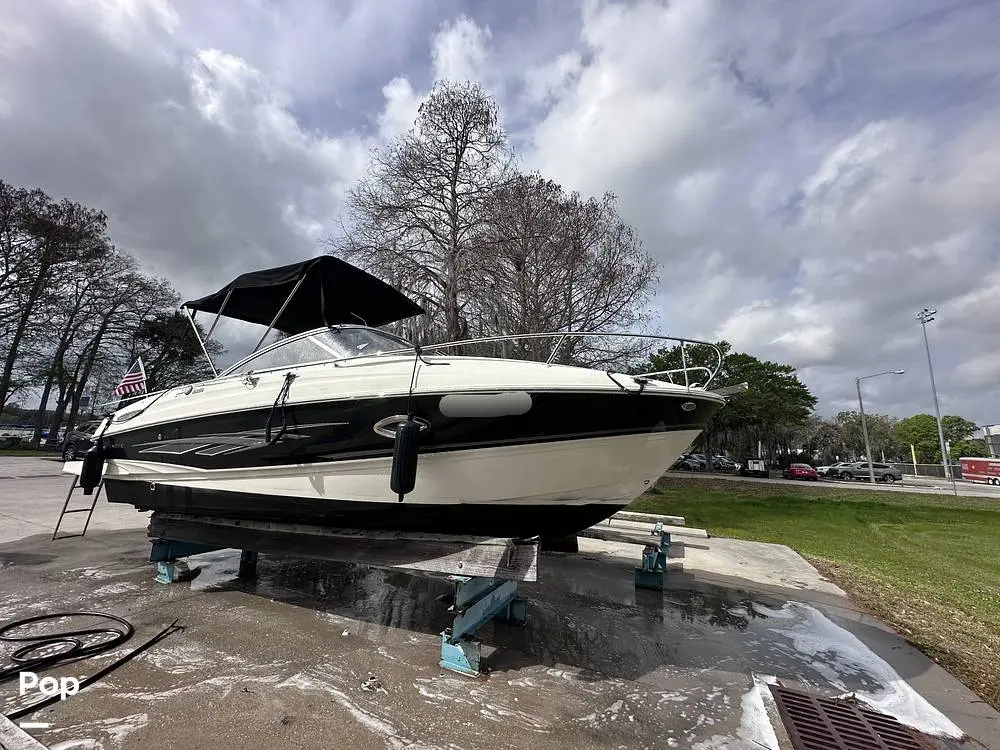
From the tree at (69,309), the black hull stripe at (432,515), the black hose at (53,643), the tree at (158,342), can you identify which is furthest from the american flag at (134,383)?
the tree at (158,342)

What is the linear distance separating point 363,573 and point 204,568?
1.67 m

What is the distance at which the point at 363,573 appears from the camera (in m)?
5.12

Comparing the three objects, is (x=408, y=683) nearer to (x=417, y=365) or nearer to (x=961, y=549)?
(x=417, y=365)

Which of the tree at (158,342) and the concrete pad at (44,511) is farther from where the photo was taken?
the tree at (158,342)

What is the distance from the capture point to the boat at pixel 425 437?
302 cm

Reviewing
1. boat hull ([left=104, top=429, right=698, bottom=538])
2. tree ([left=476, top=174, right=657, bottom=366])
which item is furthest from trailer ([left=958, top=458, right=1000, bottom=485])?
boat hull ([left=104, top=429, right=698, bottom=538])

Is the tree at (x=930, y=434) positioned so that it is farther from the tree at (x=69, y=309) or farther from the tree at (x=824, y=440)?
the tree at (x=69, y=309)

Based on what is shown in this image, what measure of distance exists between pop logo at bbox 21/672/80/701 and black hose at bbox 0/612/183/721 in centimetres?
3

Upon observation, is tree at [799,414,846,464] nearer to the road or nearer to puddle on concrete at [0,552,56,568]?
the road

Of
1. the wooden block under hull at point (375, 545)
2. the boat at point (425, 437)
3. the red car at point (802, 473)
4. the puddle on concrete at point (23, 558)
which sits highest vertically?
the red car at point (802, 473)

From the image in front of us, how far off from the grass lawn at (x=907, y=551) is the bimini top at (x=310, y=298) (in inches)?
Answer: 214

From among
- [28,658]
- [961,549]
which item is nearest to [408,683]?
[28,658]

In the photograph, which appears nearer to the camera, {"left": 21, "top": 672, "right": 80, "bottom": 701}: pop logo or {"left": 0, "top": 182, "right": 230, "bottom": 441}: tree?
{"left": 21, "top": 672, "right": 80, "bottom": 701}: pop logo

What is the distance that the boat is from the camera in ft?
9.92
